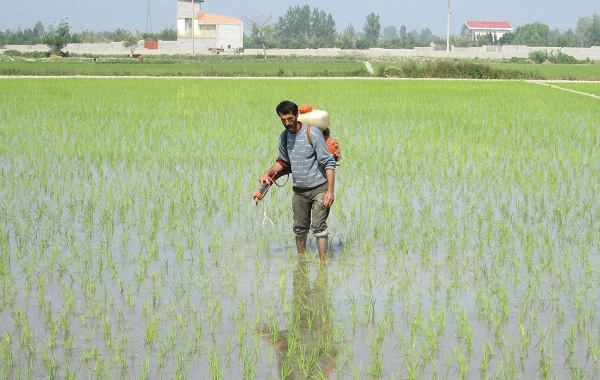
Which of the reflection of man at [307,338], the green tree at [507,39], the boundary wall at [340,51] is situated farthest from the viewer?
the green tree at [507,39]

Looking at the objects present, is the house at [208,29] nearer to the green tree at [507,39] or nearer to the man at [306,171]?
the green tree at [507,39]

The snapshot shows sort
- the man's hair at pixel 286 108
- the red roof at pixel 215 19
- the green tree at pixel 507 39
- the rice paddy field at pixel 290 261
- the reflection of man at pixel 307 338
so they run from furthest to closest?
the green tree at pixel 507 39 → the red roof at pixel 215 19 → the man's hair at pixel 286 108 → the rice paddy field at pixel 290 261 → the reflection of man at pixel 307 338

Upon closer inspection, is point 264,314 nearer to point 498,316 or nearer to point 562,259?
point 498,316

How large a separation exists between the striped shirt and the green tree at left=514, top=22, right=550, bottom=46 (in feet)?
385

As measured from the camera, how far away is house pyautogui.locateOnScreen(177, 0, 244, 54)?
260 feet

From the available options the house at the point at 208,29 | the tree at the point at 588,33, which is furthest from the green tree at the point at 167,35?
the tree at the point at 588,33

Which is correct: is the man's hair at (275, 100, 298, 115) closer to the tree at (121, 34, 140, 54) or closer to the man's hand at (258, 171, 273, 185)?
the man's hand at (258, 171, 273, 185)

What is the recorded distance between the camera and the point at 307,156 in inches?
234

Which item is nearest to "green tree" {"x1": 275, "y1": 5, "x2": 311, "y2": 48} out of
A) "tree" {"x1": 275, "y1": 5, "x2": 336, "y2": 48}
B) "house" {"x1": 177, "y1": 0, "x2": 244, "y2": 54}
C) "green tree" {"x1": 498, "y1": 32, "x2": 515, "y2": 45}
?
"tree" {"x1": 275, "y1": 5, "x2": 336, "y2": 48}

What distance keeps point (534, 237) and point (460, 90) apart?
18233mm

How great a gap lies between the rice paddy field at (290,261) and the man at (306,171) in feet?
0.83

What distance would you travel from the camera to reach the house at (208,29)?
79.3m

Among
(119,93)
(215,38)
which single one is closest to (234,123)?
(119,93)

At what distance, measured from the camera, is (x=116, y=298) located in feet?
17.4
